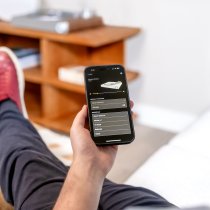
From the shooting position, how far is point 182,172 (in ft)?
3.19

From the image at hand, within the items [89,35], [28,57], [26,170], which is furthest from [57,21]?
[26,170]

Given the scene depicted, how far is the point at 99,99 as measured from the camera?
776 mm

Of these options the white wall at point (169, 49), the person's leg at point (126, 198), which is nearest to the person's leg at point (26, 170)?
the person's leg at point (126, 198)

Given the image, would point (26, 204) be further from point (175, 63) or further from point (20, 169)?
point (175, 63)

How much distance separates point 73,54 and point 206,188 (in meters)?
1.04

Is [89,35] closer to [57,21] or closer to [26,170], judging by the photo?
[57,21]

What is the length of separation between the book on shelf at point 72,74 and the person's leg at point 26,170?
49 centimetres

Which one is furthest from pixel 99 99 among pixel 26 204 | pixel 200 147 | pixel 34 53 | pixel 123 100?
pixel 34 53

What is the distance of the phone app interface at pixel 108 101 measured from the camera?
29.5 inches

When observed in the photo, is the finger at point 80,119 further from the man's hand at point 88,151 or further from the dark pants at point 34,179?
the dark pants at point 34,179

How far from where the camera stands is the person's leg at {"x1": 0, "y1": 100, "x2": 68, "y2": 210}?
80 cm

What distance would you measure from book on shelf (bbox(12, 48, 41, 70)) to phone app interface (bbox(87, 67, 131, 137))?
102 centimetres

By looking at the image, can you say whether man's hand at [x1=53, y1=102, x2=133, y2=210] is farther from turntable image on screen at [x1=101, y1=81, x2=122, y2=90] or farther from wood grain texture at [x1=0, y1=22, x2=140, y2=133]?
wood grain texture at [x1=0, y1=22, x2=140, y2=133]

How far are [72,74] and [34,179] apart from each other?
0.80 metres
